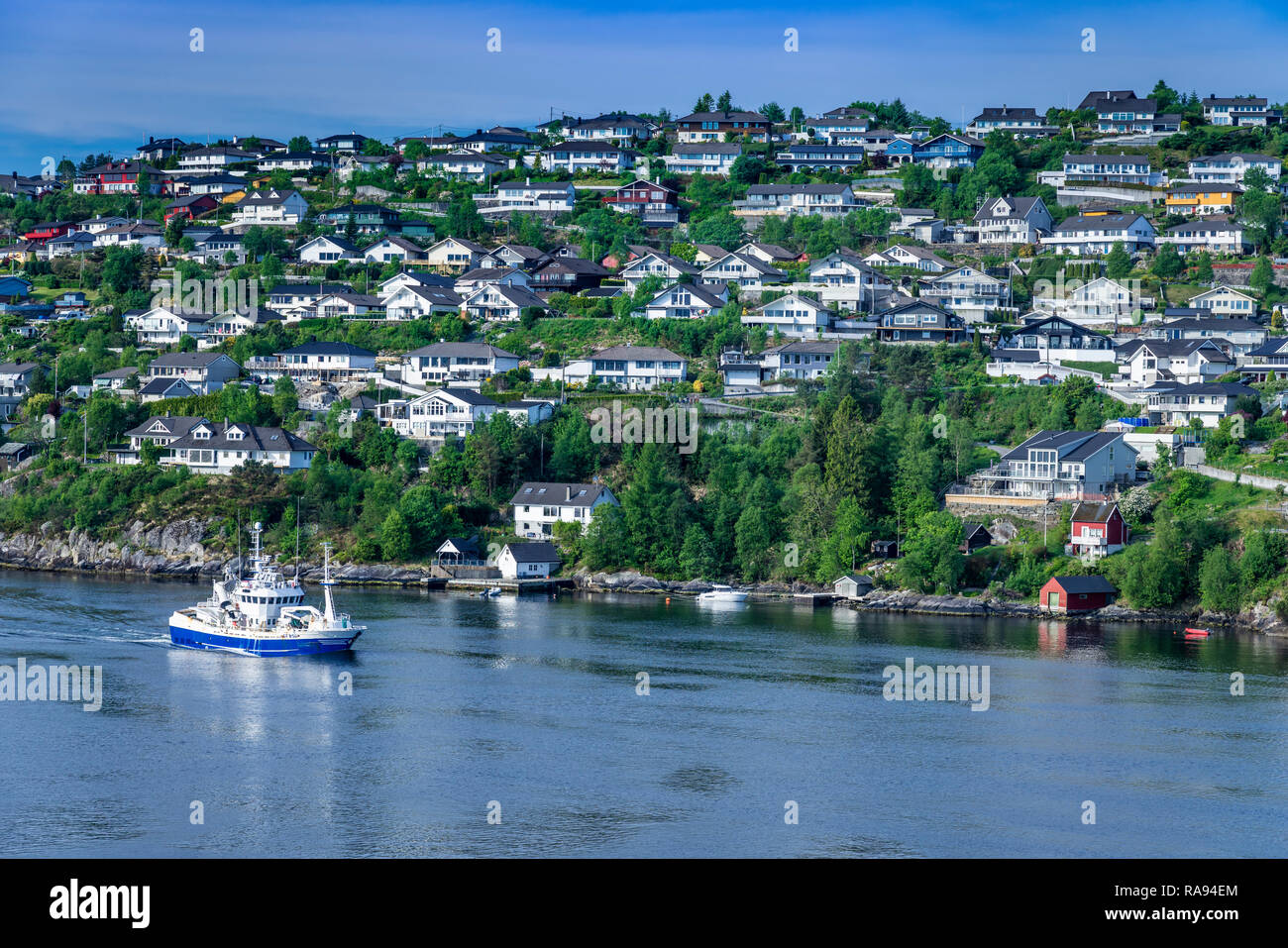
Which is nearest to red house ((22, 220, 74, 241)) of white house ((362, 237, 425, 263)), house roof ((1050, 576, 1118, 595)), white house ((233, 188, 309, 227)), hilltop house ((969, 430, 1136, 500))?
white house ((233, 188, 309, 227))

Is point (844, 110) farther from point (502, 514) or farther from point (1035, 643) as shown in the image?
point (1035, 643)

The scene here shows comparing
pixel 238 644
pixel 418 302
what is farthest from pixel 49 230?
pixel 238 644

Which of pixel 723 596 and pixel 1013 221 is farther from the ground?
pixel 1013 221

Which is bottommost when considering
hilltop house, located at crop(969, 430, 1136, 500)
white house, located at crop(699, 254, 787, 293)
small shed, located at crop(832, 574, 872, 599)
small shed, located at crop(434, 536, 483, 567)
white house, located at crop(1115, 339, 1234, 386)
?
small shed, located at crop(832, 574, 872, 599)

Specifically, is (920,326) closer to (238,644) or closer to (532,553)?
(532,553)

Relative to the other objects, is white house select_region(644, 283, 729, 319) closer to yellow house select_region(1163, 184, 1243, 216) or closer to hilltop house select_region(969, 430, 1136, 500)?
hilltop house select_region(969, 430, 1136, 500)

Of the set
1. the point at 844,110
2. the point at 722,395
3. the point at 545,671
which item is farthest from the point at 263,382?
the point at 844,110

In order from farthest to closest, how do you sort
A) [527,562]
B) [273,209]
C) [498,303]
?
[273,209] → [498,303] → [527,562]
